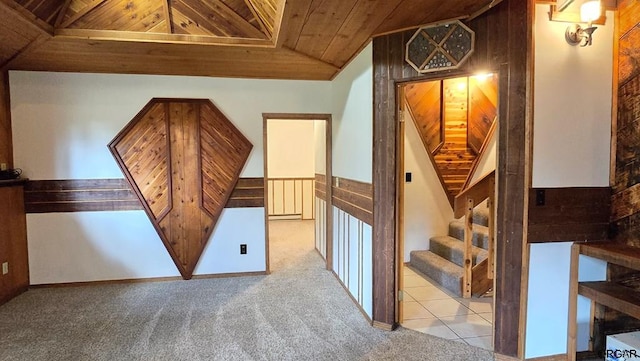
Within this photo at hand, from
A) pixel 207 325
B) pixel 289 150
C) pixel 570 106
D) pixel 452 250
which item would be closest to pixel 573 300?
pixel 570 106

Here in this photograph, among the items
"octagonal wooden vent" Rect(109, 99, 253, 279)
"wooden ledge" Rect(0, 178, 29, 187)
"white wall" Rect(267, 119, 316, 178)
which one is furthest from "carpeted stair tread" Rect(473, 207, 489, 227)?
"wooden ledge" Rect(0, 178, 29, 187)

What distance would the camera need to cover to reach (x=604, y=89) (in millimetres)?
2213

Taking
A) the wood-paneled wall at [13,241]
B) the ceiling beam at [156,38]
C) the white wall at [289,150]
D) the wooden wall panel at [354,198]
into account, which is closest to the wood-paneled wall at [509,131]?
the wooden wall panel at [354,198]

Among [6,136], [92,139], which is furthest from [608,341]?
[6,136]

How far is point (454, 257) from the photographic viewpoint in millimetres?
3842

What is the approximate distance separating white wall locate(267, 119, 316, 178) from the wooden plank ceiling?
14.1ft

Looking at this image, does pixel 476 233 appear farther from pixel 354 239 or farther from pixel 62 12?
pixel 62 12

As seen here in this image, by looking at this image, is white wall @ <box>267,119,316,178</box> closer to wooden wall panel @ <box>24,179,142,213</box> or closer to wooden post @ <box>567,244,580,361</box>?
wooden wall panel @ <box>24,179,142,213</box>

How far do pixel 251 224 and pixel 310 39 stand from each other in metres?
2.27

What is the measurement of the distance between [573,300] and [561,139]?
3.44 feet

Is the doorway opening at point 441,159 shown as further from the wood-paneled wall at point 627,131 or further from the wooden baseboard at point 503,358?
the wood-paneled wall at point 627,131

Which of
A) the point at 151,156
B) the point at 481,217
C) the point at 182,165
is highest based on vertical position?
the point at 151,156

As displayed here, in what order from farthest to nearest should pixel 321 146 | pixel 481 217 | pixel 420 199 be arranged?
pixel 321 146, pixel 420 199, pixel 481 217

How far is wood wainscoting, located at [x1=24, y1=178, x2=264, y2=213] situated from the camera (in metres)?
3.73
